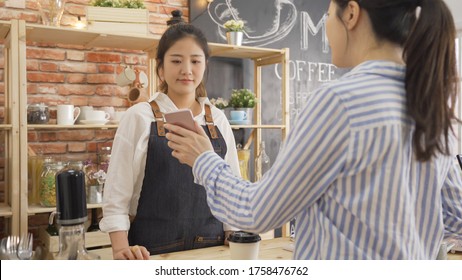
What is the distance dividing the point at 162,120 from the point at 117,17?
3.77 feet

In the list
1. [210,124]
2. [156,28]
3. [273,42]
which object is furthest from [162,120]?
[273,42]

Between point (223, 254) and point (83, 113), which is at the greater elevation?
point (83, 113)

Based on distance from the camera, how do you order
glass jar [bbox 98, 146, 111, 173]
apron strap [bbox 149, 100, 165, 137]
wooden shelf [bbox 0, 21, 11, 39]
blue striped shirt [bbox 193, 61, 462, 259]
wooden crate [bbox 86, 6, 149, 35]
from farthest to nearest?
glass jar [bbox 98, 146, 111, 173], wooden crate [bbox 86, 6, 149, 35], wooden shelf [bbox 0, 21, 11, 39], apron strap [bbox 149, 100, 165, 137], blue striped shirt [bbox 193, 61, 462, 259]

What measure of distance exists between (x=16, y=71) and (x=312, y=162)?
6.96 feet

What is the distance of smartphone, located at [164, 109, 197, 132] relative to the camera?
1071 millimetres

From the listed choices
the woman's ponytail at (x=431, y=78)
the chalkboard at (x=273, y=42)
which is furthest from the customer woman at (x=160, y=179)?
the chalkboard at (x=273, y=42)

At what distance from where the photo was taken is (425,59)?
0.78 metres

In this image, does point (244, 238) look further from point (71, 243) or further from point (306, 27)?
point (306, 27)

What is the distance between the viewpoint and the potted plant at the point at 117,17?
2.66 m

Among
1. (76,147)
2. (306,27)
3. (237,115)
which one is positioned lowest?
(76,147)

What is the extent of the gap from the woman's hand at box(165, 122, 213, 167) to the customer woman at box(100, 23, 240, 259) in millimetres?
693

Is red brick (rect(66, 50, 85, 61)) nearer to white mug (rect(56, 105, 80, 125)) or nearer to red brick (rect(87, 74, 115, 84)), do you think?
red brick (rect(87, 74, 115, 84))

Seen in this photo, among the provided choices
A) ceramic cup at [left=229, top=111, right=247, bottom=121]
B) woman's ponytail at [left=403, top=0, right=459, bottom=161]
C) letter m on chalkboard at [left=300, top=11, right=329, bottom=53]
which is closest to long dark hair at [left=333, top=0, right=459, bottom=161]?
woman's ponytail at [left=403, top=0, right=459, bottom=161]
